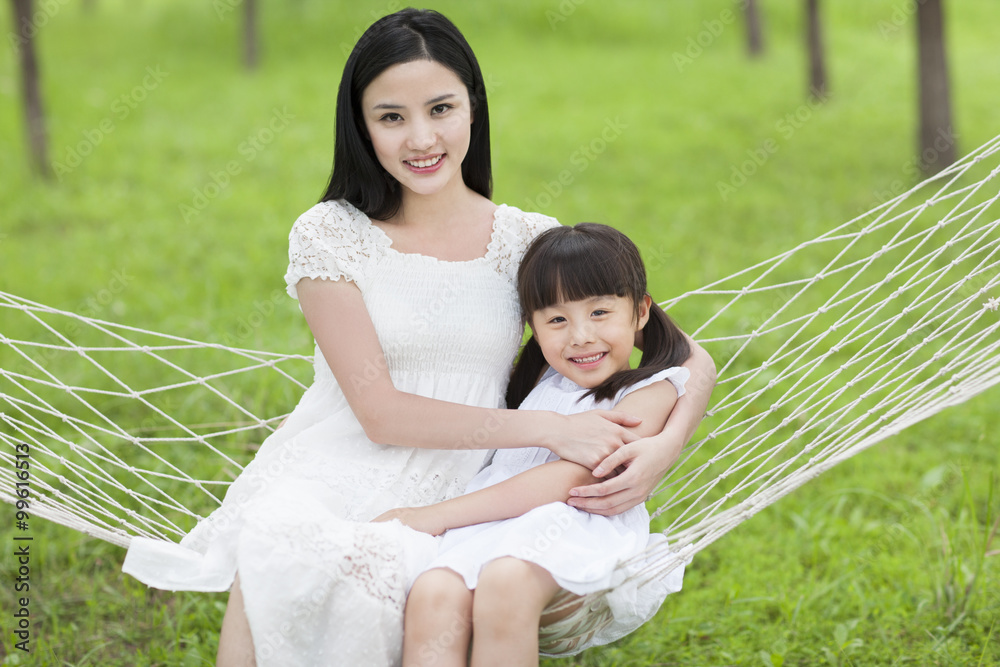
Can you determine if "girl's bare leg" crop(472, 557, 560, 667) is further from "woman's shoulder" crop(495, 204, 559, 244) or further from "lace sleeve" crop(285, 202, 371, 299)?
"woman's shoulder" crop(495, 204, 559, 244)

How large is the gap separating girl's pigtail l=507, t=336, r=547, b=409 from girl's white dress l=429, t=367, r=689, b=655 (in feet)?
0.69

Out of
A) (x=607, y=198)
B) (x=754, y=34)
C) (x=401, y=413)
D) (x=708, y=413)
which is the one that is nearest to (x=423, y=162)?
(x=401, y=413)

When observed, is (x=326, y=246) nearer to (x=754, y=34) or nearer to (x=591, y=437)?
(x=591, y=437)

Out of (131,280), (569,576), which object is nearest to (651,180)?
(131,280)

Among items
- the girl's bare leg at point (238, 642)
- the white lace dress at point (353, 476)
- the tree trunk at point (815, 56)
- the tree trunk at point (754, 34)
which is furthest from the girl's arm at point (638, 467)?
the tree trunk at point (754, 34)

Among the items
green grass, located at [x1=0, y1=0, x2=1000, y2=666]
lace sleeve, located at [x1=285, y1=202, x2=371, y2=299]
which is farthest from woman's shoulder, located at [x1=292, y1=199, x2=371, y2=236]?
green grass, located at [x1=0, y1=0, x2=1000, y2=666]

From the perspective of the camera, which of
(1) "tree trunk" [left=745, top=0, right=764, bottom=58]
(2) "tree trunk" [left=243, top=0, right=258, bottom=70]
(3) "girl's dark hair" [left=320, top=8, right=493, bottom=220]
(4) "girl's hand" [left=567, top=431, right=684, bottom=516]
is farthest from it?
(1) "tree trunk" [left=745, top=0, right=764, bottom=58]

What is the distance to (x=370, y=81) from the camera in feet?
5.53

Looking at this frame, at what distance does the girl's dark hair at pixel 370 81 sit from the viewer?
1665mm

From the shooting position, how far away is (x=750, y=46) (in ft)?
28.1

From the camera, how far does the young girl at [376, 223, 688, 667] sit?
4.54ft

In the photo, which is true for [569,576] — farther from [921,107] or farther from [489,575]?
[921,107]

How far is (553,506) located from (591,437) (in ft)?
0.48

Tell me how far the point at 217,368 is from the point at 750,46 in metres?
6.76
